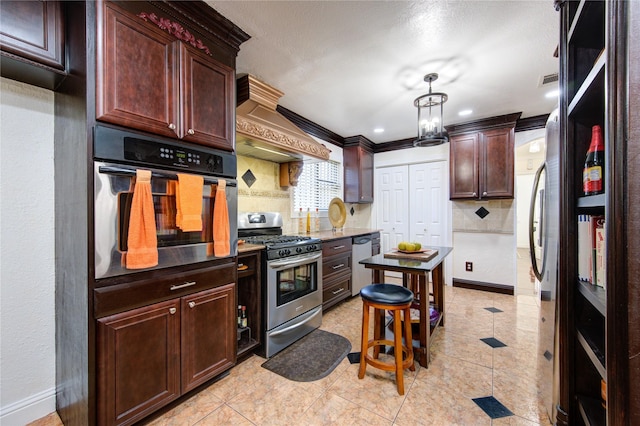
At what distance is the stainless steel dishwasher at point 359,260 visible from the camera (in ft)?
12.1

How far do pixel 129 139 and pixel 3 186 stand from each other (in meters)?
0.79

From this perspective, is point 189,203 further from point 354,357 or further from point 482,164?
point 482,164

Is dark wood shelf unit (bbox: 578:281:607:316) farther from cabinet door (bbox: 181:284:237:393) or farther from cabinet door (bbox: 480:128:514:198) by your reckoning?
cabinet door (bbox: 480:128:514:198)

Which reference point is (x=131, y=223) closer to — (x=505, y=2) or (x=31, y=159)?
(x=31, y=159)

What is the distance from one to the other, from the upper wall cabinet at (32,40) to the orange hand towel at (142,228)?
29.0 inches

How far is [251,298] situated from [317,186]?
229 cm

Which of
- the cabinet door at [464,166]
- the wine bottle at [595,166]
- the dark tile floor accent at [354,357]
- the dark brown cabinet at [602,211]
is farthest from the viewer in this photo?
the cabinet door at [464,166]

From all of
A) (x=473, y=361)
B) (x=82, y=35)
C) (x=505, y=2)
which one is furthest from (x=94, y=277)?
(x=505, y=2)

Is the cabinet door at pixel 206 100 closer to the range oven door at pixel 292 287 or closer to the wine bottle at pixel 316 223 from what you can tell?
the range oven door at pixel 292 287

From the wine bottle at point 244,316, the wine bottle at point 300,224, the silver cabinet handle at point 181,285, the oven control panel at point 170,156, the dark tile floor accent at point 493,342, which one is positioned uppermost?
the oven control panel at point 170,156

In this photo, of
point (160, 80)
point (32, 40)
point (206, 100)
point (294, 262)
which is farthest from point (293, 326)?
point (32, 40)

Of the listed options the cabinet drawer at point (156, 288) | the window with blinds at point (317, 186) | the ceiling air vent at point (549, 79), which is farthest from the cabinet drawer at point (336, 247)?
the ceiling air vent at point (549, 79)

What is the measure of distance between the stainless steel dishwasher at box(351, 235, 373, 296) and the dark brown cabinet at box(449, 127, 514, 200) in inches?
61.4

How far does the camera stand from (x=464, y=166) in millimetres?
4059
